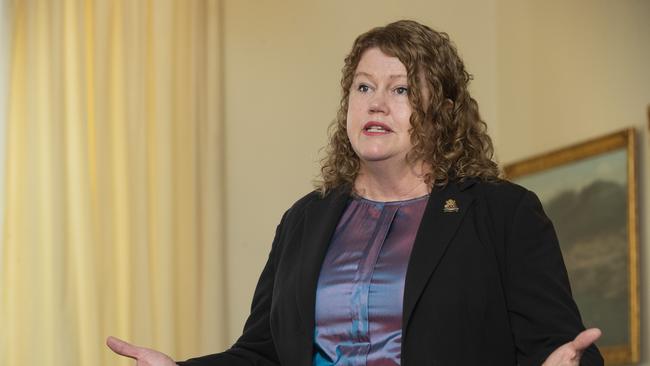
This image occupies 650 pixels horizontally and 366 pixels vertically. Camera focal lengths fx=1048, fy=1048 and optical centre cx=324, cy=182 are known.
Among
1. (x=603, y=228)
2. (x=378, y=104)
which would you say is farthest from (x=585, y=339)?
(x=603, y=228)

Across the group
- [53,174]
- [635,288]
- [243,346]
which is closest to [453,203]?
[243,346]

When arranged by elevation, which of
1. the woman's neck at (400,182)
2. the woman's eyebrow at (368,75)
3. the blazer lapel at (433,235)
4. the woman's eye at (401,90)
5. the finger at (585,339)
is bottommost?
the finger at (585,339)

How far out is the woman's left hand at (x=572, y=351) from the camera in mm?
2096

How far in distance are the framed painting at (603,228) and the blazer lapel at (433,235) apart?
2275 mm

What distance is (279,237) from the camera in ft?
9.26

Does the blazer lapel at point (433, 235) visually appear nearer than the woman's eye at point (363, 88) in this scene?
Yes

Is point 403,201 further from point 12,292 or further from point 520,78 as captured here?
point 520,78

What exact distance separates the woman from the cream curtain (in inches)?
91.6

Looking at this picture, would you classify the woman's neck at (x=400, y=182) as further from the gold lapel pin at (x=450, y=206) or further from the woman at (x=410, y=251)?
the gold lapel pin at (x=450, y=206)

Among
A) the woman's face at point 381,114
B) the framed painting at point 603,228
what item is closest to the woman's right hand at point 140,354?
the woman's face at point 381,114

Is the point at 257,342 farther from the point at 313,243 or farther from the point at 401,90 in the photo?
the point at 401,90

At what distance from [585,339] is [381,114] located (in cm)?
82

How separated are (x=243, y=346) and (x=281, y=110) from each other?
3029mm

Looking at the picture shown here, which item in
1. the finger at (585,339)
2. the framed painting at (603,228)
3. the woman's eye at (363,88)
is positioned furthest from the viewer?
the framed painting at (603,228)
